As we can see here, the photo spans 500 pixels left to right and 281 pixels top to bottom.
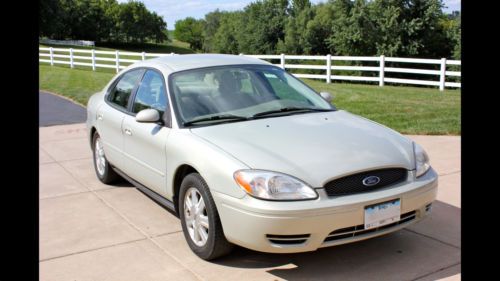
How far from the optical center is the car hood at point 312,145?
3654 mm

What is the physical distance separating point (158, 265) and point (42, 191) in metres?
2.72

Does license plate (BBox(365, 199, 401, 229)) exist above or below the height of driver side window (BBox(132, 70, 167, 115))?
below

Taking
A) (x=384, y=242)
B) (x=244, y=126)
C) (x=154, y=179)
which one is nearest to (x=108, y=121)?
(x=154, y=179)

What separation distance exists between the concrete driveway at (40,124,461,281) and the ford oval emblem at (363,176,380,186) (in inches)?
25.5

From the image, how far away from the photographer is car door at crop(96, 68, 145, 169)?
5527mm

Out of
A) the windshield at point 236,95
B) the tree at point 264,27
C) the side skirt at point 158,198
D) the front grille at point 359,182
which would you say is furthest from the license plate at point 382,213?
the tree at point 264,27

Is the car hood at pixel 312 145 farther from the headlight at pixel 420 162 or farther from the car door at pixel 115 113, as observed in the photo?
the car door at pixel 115 113

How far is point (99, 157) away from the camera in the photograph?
6441 millimetres

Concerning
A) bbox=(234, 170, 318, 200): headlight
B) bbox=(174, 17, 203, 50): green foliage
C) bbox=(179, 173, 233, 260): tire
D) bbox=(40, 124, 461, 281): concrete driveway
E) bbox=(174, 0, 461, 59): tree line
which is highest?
bbox=(174, 17, 203, 50): green foliage

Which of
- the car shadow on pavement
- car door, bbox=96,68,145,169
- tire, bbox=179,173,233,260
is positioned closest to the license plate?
the car shadow on pavement

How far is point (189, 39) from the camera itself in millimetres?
159000

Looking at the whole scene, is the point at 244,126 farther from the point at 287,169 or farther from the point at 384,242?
the point at 384,242

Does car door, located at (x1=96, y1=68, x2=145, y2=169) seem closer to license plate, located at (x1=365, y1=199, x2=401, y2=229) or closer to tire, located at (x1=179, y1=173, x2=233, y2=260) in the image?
tire, located at (x1=179, y1=173, x2=233, y2=260)

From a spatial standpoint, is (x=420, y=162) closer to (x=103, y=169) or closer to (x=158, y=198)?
(x=158, y=198)
